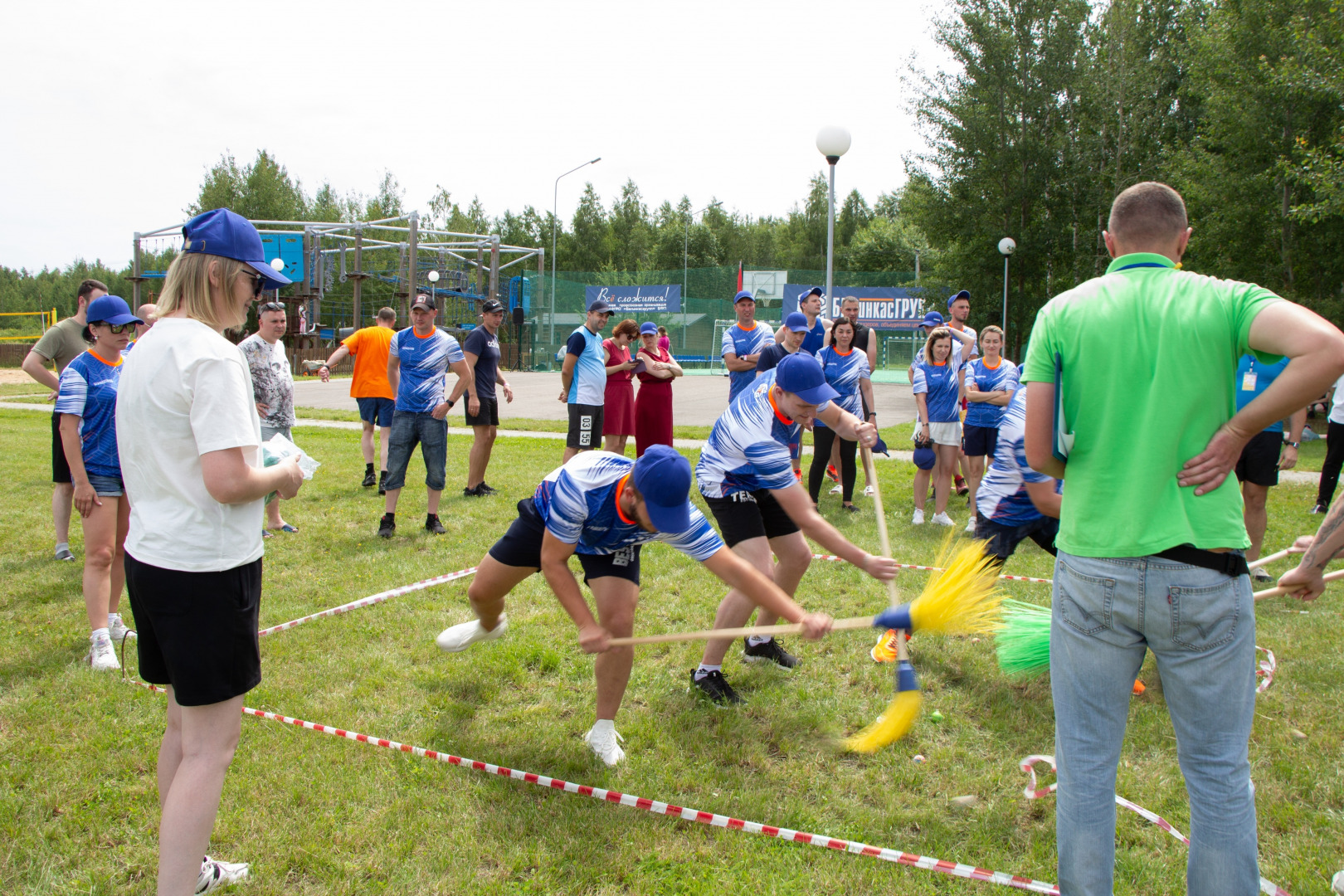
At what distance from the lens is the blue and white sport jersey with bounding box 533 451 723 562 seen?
3.16 meters

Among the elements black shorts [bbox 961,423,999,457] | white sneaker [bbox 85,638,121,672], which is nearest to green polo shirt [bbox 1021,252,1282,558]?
white sneaker [bbox 85,638,121,672]

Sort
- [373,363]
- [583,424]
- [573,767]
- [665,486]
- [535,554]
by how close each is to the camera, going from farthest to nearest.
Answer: [373,363] → [583,424] → [535,554] → [573,767] → [665,486]

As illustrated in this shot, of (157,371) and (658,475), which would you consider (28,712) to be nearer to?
(157,371)

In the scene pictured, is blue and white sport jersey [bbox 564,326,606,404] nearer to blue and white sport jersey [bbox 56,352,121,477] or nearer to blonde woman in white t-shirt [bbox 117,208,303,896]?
blue and white sport jersey [bbox 56,352,121,477]

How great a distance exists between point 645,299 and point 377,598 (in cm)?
3468

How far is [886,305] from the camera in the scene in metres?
36.8

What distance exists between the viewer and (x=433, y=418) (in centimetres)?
768

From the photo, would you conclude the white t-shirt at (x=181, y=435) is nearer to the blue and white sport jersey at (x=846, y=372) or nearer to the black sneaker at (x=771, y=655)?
the black sneaker at (x=771, y=655)

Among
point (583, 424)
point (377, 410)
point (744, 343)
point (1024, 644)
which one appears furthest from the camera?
point (377, 410)

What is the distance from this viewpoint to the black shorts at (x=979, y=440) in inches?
315

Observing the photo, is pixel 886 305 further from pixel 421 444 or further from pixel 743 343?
pixel 421 444

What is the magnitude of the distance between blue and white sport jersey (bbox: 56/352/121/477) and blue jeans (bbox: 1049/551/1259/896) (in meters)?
5.02

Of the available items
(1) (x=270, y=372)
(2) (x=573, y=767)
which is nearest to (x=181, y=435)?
(2) (x=573, y=767)

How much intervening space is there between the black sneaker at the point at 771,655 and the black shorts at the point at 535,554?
1.38m
